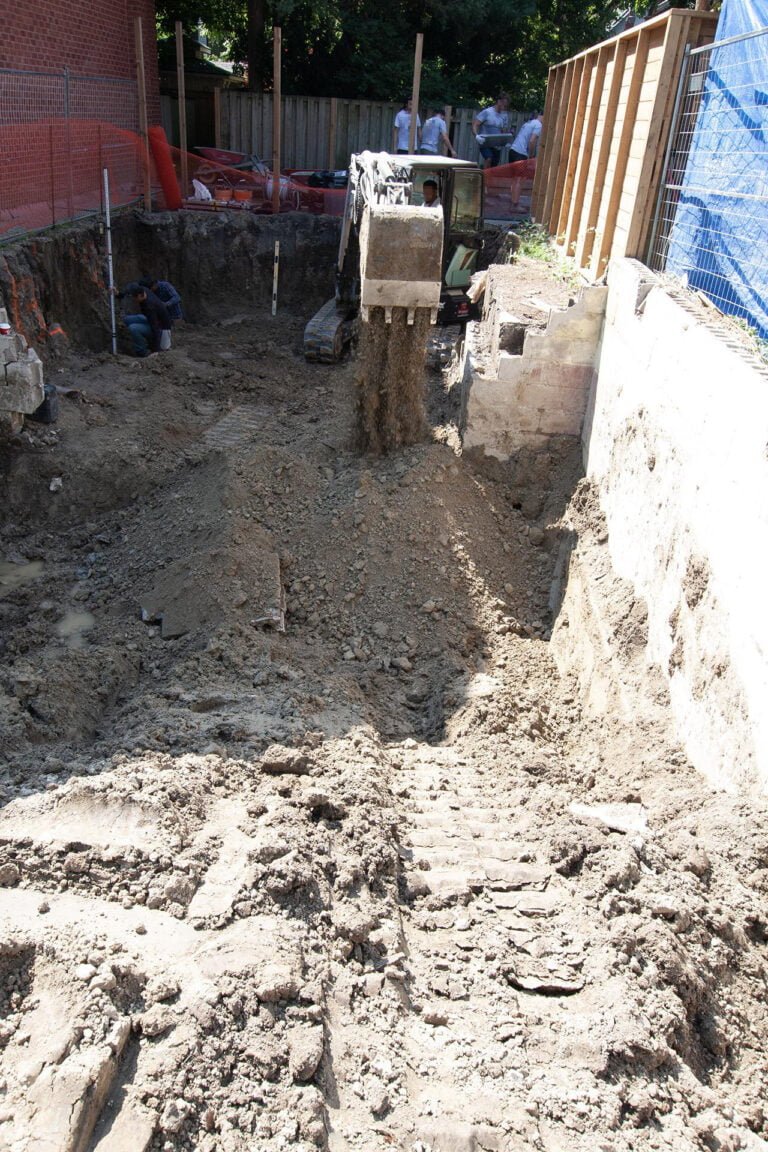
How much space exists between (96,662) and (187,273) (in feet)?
39.5

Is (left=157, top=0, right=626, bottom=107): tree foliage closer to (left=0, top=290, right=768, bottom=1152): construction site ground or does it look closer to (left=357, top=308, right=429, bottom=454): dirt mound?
(left=357, top=308, right=429, bottom=454): dirt mound

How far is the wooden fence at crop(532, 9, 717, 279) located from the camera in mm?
8859

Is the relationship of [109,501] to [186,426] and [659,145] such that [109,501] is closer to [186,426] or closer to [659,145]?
[186,426]

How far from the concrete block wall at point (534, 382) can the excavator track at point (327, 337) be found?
3901 millimetres

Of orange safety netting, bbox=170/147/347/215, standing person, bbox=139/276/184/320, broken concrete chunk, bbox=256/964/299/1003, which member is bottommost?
broken concrete chunk, bbox=256/964/299/1003

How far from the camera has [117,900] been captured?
3953mm

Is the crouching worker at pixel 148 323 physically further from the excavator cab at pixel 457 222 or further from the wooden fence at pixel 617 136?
the wooden fence at pixel 617 136

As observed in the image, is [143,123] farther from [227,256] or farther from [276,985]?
[276,985]

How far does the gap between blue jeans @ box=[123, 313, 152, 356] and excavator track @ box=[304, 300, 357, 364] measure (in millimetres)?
2425

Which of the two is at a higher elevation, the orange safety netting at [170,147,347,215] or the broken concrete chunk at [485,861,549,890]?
the orange safety netting at [170,147,347,215]

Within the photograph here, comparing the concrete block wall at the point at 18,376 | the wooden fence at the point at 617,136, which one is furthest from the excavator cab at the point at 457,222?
the concrete block wall at the point at 18,376

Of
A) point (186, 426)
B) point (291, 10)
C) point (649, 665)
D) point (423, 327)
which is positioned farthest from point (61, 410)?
point (291, 10)

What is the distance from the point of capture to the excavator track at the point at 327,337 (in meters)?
13.4

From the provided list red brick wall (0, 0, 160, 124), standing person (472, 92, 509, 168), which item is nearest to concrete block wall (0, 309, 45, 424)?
red brick wall (0, 0, 160, 124)
